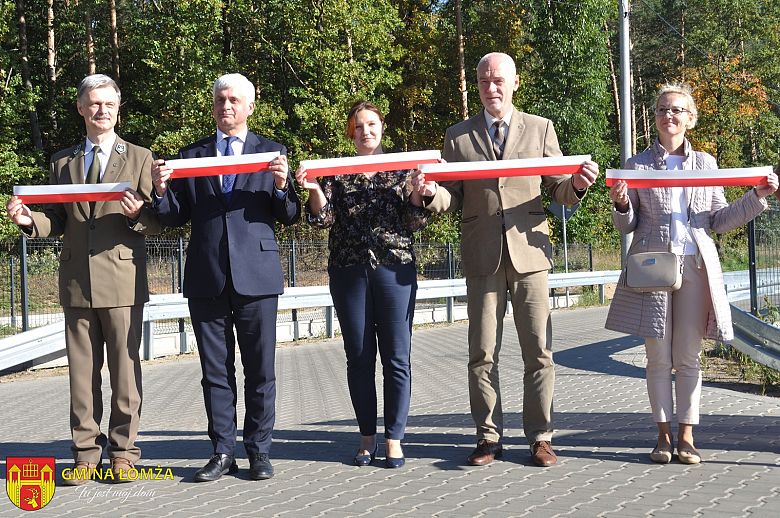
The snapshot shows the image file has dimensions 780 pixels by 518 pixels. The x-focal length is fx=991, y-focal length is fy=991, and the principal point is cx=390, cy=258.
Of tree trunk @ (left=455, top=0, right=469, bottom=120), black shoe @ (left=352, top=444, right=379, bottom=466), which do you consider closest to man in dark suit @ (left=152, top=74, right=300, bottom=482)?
black shoe @ (left=352, top=444, right=379, bottom=466)

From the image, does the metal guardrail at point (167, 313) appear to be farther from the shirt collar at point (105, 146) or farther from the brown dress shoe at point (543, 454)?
the brown dress shoe at point (543, 454)

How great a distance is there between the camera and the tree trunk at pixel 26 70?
119 feet

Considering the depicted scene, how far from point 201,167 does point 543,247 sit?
2.17 m

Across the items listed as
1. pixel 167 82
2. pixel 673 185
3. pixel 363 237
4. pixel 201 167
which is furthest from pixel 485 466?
pixel 167 82

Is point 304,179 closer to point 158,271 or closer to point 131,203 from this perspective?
point 131,203

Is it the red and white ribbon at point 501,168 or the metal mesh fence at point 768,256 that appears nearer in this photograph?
the red and white ribbon at point 501,168

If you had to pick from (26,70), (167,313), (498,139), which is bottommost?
(167,313)

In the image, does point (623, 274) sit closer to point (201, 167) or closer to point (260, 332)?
point (260, 332)

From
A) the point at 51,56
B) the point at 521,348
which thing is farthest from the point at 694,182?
the point at 51,56

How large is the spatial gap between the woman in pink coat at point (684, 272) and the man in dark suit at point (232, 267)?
2166mm

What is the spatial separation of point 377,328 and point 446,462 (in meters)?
0.95

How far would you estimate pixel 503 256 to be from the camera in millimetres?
6141

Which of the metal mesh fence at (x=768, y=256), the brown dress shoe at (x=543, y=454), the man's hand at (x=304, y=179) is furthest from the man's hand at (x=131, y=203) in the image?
the metal mesh fence at (x=768, y=256)

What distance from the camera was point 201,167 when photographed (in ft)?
19.5
